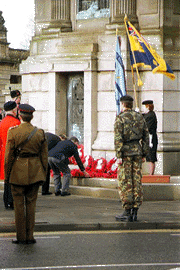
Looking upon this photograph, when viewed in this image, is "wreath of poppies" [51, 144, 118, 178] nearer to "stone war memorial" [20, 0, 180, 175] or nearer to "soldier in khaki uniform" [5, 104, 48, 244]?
"stone war memorial" [20, 0, 180, 175]

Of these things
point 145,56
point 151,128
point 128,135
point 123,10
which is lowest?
point 128,135

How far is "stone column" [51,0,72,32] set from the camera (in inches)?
741

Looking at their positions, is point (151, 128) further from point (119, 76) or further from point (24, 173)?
point (24, 173)

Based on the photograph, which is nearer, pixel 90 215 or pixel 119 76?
pixel 90 215

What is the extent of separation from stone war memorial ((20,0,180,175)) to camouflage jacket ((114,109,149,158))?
Answer: 524cm

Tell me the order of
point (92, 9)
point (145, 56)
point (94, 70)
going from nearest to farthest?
1. point (145, 56)
2. point (94, 70)
3. point (92, 9)

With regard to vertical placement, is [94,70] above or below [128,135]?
above

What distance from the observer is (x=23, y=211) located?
10.2m

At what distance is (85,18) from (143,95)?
2481 mm

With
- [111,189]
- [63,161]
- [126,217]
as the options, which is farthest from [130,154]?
[63,161]

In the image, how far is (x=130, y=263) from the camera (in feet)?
28.7

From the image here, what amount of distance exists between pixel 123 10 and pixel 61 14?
5.80 feet

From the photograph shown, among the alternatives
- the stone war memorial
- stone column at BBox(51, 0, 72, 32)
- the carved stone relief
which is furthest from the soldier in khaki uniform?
stone column at BBox(51, 0, 72, 32)

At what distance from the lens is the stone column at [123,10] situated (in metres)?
17.7
